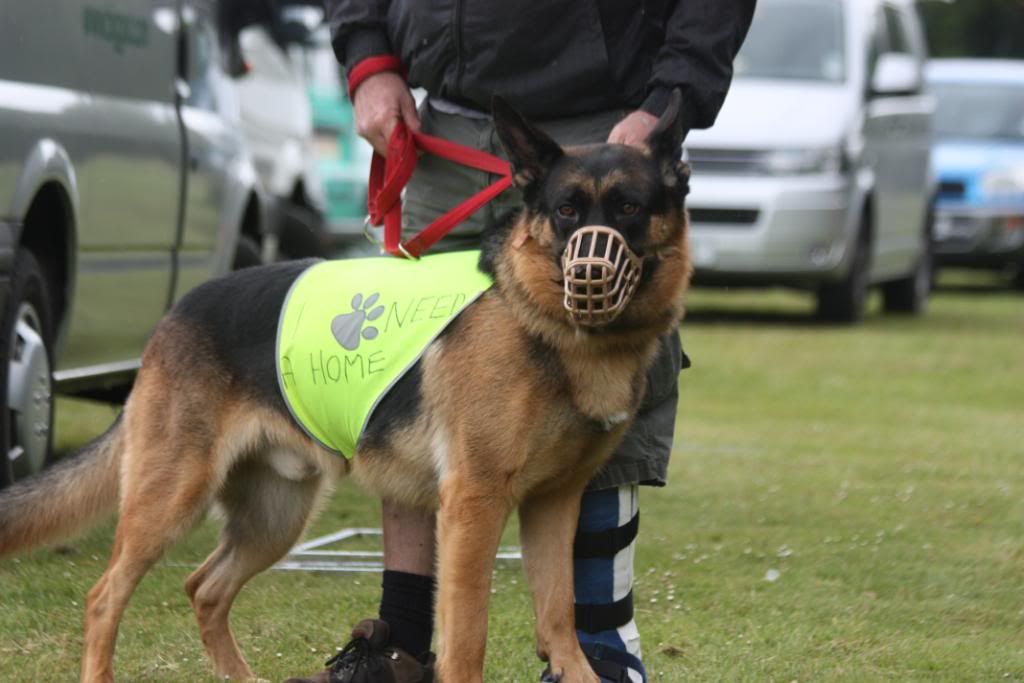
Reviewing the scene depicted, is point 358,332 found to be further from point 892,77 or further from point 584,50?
point 892,77

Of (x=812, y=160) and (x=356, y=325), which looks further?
(x=812, y=160)

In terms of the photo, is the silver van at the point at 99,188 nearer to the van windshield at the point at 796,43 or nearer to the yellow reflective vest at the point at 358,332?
the yellow reflective vest at the point at 358,332

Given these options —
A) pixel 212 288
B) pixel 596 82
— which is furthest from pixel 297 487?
pixel 596 82

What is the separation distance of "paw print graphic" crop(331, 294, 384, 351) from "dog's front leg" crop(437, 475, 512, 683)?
441 mm

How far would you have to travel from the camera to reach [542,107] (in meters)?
4.32

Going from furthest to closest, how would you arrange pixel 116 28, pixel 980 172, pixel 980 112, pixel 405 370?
pixel 980 112 → pixel 980 172 → pixel 116 28 → pixel 405 370

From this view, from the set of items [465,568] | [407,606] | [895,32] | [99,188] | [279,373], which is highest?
[895,32]

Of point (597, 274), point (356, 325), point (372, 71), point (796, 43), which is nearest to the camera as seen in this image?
point (597, 274)

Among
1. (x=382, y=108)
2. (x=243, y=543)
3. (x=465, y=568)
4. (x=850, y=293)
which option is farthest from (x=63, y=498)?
(x=850, y=293)

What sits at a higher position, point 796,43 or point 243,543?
point 796,43

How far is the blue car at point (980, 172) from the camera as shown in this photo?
18750 mm

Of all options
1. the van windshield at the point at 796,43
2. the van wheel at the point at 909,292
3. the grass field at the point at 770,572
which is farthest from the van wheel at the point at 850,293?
the grass field at the point at 770,572

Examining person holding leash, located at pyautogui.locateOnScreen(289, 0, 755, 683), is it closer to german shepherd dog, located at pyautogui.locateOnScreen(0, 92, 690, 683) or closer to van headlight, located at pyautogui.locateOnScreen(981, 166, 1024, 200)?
german shepherd dog, located at pyautogui.locateOnScreen(0, 92, 690, 683)

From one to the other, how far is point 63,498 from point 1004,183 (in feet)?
51.2
